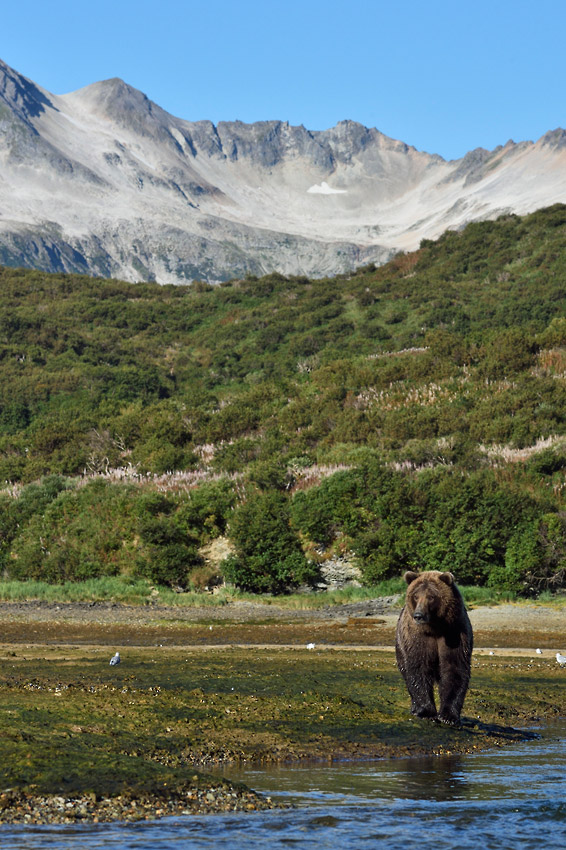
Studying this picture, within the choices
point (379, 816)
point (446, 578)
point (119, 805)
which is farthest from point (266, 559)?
point (119, 805)

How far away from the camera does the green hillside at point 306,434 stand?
2711 centimetres

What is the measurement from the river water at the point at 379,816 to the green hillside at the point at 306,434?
660 inches

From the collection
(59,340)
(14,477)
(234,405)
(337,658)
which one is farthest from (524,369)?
(59,340)

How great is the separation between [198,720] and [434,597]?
2.71m

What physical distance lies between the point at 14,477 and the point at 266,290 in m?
39.1

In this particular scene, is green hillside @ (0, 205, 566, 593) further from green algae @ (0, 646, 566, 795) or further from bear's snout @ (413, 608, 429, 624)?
bear's snout @ (413, 608, 429, 624)

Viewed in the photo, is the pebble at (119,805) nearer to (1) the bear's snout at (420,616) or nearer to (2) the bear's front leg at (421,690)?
(1) the bear's snout at (420,616)

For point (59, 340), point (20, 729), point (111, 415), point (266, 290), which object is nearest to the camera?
point (20, 729)

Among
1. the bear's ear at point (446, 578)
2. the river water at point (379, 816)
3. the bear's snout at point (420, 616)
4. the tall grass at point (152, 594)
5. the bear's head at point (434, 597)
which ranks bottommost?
the river water at point (379, 816)

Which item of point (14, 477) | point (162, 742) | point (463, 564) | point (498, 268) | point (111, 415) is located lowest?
point (162, 742)

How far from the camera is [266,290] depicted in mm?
73500


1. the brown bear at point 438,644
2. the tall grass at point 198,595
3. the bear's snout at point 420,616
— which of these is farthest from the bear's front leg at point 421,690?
the tall grass at point 198,595

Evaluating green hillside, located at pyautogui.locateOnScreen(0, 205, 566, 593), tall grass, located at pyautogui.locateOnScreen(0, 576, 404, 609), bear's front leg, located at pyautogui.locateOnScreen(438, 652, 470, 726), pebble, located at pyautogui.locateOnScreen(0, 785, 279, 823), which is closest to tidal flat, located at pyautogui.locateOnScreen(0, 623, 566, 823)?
pebble, located at pyautogui.locateOnScreen(0, 785, 279, 823)

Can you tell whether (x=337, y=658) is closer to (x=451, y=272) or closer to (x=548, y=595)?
(x=548, y=595)
